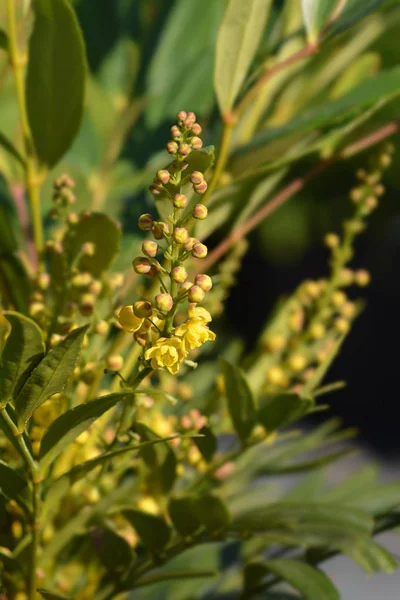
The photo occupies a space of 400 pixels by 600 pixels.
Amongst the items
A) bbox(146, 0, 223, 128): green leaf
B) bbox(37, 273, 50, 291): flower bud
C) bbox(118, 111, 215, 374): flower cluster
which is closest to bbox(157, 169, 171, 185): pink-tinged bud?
bbox(118, 111, 215, 374): flower cluster

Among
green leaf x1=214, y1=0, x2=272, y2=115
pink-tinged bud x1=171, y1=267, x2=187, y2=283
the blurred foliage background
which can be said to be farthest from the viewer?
the blurred foliage background

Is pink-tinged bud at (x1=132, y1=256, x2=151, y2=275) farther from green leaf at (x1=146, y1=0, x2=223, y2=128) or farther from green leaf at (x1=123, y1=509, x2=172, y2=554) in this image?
green leaf at (x1=146, y1=0, x2=223, y2=128)

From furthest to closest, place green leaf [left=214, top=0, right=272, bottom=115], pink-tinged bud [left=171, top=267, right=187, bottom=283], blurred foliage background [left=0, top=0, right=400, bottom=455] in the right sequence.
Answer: blurred foliage background [left=0, top=0, right=400, bottom=455] → green leaf [left=214, top=0, right=272, bottom=115] → pink-tinged bud [left=171, top=267, right=187, bottom=283]

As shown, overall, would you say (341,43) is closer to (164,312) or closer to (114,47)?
(114,47)

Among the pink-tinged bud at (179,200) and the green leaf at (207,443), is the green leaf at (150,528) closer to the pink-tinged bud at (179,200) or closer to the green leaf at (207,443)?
the green leaf at (207,443)

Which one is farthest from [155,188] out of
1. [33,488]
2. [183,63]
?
[183,63]

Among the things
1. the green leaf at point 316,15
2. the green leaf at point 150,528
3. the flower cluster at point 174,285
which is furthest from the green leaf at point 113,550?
the green leaf at point 316,15
